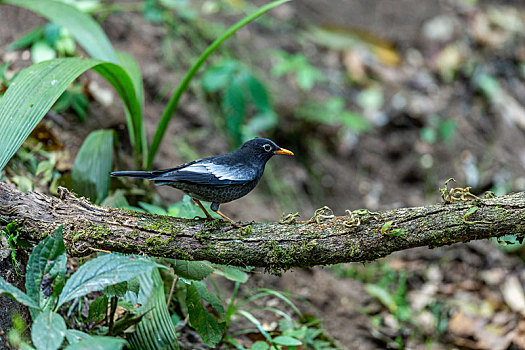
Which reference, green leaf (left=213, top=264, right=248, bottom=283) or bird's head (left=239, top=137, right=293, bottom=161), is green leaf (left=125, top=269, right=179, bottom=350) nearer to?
green leaf (left=213, top=264, right=248, bottom=283)

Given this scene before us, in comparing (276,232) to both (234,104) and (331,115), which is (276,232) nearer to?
(234,104)

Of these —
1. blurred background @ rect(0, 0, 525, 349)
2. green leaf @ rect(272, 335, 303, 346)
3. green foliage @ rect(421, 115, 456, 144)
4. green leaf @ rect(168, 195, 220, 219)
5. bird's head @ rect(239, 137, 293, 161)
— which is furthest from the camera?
green foliage @ rect(421, 115, 456, 144)

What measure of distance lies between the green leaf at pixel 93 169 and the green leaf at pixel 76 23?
67cm

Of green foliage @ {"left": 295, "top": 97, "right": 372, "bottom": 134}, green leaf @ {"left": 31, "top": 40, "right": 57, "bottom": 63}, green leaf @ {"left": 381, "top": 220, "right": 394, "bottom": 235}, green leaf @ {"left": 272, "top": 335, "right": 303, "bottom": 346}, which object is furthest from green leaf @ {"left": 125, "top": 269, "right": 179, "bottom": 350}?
green foliage @ {"left": 295, "top": 97, "right": 372, "bottom": 134}

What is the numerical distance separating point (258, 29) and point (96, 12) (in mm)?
2328

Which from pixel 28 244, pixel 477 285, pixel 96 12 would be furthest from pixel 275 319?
pixel 96 12

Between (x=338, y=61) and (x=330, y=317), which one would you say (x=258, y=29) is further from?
(x=330, y=317)

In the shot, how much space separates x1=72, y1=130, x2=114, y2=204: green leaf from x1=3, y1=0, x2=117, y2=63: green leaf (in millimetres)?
673

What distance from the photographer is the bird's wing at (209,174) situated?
270 centimetres

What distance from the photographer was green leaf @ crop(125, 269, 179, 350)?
101 inches

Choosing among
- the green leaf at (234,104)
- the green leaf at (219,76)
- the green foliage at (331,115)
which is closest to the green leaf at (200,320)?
the green leaf at (234,104)

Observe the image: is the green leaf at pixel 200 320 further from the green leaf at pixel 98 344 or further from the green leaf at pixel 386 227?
the green leaf at pixel 386 227

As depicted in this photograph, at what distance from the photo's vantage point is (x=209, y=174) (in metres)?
2.76

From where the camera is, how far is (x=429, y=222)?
239cm
